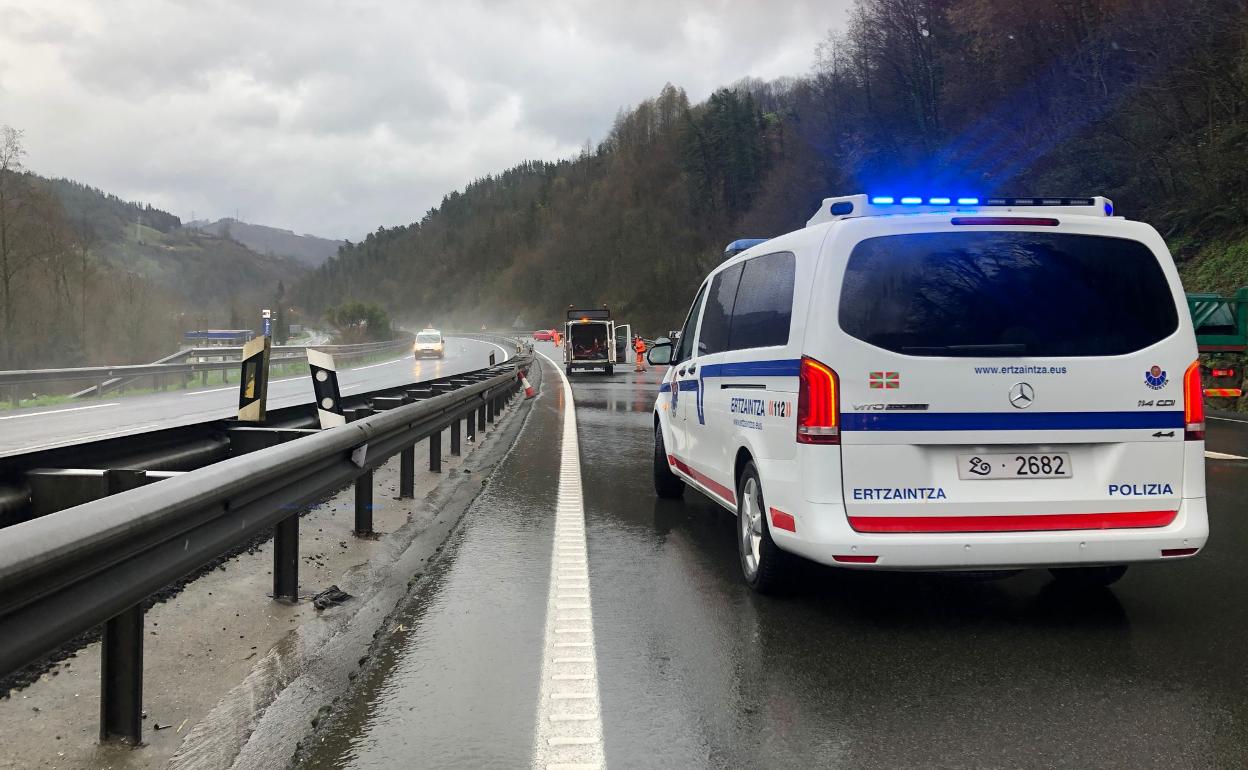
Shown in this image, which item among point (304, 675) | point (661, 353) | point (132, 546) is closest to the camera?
point (132, 546)

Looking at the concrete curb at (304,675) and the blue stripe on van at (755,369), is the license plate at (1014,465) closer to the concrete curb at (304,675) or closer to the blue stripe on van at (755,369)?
the blue stripe on van at (755,369)

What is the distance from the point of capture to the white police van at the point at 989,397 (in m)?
4.58

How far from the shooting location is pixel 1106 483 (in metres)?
4.67

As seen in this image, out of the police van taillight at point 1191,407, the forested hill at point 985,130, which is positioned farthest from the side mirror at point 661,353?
the forested hill at point 985,130

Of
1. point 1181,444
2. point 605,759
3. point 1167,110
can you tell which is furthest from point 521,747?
point 1167,110

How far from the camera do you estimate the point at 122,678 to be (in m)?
3.12

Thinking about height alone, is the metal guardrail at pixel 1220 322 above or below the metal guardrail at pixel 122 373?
above

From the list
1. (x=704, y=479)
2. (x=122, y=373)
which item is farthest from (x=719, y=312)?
(x=122, y=373)

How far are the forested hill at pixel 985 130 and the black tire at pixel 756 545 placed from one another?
7530mm

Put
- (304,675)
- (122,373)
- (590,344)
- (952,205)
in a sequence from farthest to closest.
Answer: (590,344) < (122,373) < (952,205) < (304,675)

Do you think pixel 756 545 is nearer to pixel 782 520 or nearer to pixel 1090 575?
pixel 782 520

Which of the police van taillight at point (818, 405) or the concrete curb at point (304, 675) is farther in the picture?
the police van taillight at point (818, 405)

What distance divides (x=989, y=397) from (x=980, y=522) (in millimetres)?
569

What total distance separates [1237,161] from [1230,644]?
26.6m
